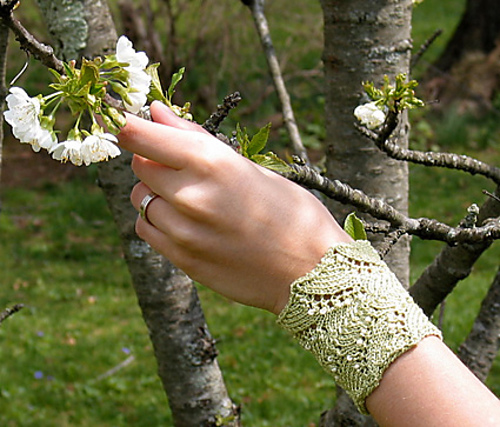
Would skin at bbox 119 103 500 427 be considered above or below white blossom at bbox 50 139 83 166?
below

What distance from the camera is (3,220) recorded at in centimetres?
761

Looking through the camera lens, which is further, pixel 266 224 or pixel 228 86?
pixel 228 86

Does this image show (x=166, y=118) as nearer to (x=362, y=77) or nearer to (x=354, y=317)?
(x=354, y=317)

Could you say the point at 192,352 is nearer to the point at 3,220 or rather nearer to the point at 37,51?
the point at 37,51

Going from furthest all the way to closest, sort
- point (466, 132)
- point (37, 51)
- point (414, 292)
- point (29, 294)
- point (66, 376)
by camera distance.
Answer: point (466, 132) < point (29, 294) < point (66, 376) < point (414, 292) < point (37, 51)

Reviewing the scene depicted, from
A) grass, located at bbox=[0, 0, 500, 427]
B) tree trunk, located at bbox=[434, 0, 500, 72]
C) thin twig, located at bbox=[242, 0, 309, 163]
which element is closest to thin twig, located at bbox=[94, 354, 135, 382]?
grass, located at bbox=[0, 0, 500, 427]

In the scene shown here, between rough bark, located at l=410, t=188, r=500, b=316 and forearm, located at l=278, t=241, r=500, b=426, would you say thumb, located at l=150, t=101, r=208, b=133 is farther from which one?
rough bark, located at l=410, t=188, r=500, b=316

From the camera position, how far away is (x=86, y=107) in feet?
3.52

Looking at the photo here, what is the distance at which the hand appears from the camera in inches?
42.4

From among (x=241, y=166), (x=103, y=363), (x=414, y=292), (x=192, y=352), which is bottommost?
(x=103, y=363)

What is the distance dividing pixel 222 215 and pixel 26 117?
0.38 m

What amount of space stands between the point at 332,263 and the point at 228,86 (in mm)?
8599

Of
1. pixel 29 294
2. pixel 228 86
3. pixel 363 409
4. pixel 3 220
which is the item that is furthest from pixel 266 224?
pixel 228 86

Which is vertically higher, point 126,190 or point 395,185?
point 395,185
